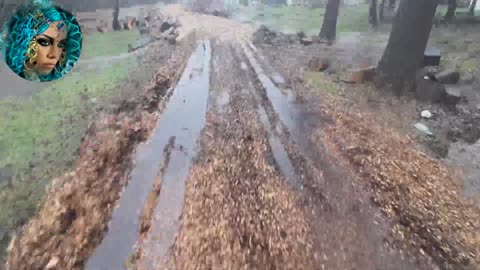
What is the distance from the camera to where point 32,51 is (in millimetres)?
2715

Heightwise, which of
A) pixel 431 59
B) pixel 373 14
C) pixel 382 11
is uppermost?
pixel 382 11

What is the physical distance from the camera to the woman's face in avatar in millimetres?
2697

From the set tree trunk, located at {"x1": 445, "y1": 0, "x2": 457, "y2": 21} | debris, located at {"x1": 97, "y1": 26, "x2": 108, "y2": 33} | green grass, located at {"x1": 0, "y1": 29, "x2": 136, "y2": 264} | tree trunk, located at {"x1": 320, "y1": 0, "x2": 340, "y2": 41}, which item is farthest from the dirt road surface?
debris, located at {"x1": 97, "y1": 26, "x2": 108, "y2": 33}

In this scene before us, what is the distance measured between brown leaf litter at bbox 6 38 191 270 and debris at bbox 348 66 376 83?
197 inches

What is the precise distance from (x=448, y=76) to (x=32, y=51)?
790 centimetres

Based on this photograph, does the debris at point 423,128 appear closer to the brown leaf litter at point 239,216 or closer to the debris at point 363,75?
the debris at point 363,75

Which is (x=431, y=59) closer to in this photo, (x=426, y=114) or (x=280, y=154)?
(x=426, y=114)

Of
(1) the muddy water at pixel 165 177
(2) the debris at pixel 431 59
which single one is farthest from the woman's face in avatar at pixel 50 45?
(2) the debris at pixel 431 59

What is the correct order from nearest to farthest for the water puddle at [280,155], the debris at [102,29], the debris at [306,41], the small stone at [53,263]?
the small stone at [53,263] → the water puddle at [280,155] → the debris at [306,41] → the debris at [102,29]

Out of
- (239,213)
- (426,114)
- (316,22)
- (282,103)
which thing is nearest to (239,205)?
(239,213)

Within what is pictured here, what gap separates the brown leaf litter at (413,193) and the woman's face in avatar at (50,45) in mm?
3712

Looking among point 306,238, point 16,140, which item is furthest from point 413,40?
point 16,140

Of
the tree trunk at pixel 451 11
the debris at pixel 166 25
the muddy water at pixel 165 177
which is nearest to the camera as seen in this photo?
the muddy water at pixel 165 177
